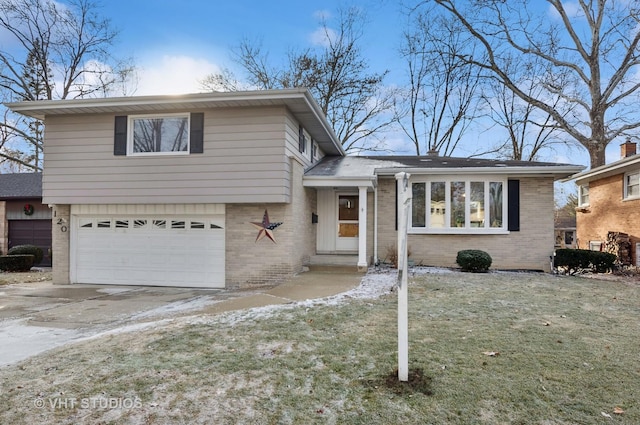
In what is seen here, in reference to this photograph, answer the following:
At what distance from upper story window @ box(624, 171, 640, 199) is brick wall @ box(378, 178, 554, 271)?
18.8 feet

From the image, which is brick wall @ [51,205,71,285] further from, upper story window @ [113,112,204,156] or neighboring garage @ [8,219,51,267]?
neighboring garage @ [8,219,51,267]

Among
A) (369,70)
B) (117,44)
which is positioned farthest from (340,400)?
(117,44)

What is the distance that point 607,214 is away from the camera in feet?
54.9

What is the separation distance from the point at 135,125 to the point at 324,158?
7.26 metres

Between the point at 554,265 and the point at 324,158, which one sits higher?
the point at 324,158

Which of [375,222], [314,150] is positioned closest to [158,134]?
[314,150]

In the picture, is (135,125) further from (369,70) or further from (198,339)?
(369,70)

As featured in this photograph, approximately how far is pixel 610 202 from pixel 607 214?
568 millimetres

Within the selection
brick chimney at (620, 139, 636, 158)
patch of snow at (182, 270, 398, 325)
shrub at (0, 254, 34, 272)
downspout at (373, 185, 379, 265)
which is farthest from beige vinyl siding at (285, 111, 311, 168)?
brick chimney at (620, 139, 636, 158)

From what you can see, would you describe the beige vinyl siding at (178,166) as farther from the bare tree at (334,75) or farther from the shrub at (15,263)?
the bare tree at (334,75)

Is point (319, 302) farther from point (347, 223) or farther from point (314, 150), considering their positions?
point (314, 150)

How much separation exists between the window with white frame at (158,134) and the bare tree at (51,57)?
15.9 meters

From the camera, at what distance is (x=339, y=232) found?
12383mm

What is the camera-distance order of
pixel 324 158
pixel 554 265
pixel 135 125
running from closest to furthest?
pixel 135 125, pixel 554 265, pixel 324 158
